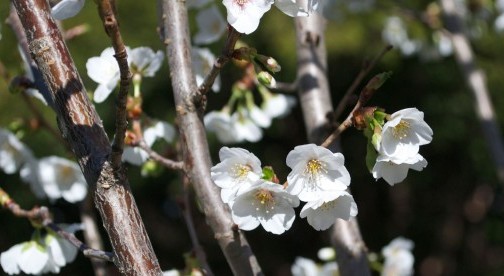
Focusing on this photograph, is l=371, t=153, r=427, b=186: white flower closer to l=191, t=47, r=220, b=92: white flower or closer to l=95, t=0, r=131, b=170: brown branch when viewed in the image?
l=95, t=0, r=131, b=170: brown branch

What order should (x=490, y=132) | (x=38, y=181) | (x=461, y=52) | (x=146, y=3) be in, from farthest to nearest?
(x=146, y=3) → (x=461, y=52) → (x=490, y=132) → (x=38, y=181)

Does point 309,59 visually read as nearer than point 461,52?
Yes

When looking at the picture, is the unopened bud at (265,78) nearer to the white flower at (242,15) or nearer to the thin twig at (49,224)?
the white flower at (242,15)

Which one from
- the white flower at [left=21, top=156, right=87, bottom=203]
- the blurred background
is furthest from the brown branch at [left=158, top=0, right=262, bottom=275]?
the blurred background

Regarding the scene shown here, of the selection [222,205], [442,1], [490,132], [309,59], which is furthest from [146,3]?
[222,205]

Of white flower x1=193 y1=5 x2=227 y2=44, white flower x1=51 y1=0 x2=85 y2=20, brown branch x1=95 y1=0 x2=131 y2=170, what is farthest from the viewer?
white flower x1=193 y1=5 x2=227 y2=44

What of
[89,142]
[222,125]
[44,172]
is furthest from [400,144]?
[44,172]

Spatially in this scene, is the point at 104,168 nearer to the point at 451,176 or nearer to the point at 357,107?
the point at 357,107
